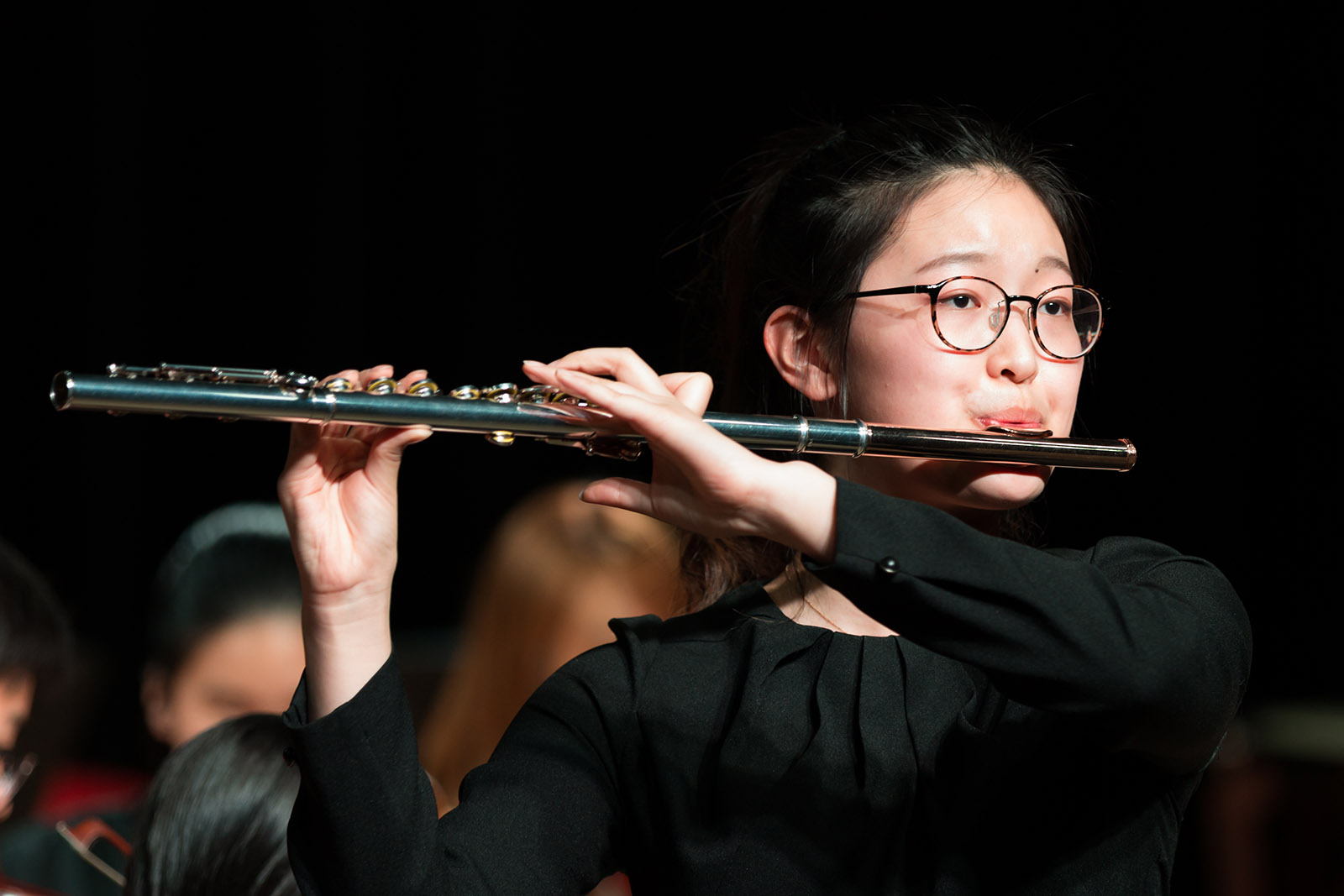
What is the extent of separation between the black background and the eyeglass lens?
78.0 inches

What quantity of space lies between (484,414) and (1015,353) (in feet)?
1.90

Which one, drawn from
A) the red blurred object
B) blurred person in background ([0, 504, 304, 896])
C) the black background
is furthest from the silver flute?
the black background

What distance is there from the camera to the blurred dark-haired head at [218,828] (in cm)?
150

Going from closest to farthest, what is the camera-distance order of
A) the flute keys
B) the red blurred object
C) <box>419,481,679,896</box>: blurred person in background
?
the flute keys
<box>419,481,679,896</box>: blurred person in background
the red blurred object

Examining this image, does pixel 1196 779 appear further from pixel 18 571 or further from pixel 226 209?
pixel 226 209

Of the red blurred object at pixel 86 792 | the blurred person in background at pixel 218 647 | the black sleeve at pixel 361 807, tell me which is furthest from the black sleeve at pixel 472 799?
the blurred person in background at pixel 218 647

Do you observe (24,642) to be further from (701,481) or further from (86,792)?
(86,792)

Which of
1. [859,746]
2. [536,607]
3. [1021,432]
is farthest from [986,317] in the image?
[536,607]

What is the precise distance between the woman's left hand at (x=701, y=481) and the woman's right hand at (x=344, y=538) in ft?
0.65

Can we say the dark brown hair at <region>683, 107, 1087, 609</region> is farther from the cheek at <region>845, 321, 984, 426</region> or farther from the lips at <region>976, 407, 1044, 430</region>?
the lips at <region>976, 407, 1044, 430</region>

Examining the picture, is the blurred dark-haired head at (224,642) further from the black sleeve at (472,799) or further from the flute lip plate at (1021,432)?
the flute lip plate at (1021,432)

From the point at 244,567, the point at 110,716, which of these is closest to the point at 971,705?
the point at 244,567

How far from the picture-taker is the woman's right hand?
1.25m

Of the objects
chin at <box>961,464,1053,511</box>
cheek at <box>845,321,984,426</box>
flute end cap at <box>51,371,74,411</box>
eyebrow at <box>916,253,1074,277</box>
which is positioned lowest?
chin at <box>961,464,1053,511</box>
